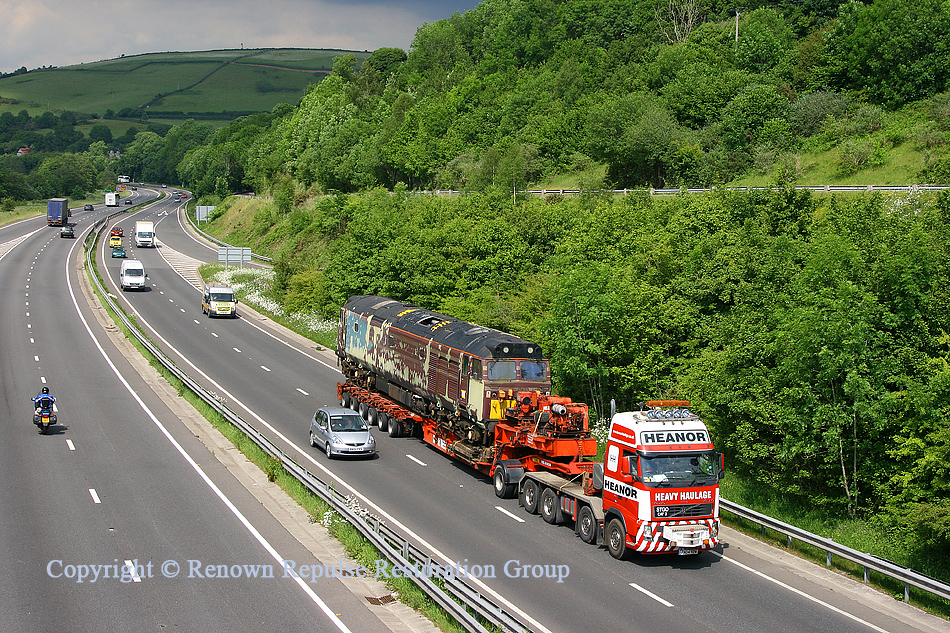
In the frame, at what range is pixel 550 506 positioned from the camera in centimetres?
2181

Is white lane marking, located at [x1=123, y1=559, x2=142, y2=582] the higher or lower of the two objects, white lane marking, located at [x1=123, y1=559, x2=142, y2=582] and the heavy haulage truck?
the lower

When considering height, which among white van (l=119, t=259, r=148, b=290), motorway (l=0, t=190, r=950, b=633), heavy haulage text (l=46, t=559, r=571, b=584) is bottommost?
motorway (l=0, t=190, r=950, b=633)

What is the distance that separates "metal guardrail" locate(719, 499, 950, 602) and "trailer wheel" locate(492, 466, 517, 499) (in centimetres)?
641

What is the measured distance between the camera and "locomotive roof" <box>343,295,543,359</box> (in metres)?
25.9

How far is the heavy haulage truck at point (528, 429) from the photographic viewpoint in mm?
18250

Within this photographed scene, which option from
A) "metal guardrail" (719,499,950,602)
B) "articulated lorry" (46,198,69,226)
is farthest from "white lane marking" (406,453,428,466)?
"articulated lorry" (46,198,69,226)

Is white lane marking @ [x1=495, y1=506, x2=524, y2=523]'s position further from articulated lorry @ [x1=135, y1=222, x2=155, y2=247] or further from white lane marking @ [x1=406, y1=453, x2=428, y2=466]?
articulated lorry @ [x1=135, y1=222, x2=155, y2=247]

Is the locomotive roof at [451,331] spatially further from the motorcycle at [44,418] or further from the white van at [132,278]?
the white van at [132,278]

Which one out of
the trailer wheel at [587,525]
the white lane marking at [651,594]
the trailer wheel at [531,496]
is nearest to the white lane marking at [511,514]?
the trailer wheel at [531,496]

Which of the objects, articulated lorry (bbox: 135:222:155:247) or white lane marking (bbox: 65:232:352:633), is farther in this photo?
articulated lorry (bbox: 135:222:155:247)

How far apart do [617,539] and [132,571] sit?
11.3 metres

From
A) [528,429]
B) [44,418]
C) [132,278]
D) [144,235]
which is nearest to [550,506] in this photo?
[528,429]

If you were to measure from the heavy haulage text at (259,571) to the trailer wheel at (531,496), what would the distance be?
Answer: 15.3 ft

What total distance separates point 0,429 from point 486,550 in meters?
21.4
